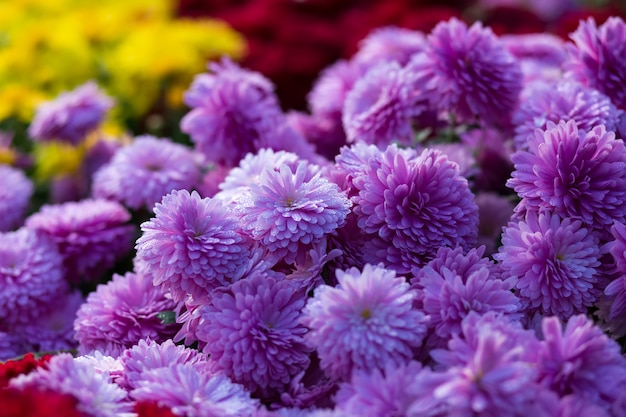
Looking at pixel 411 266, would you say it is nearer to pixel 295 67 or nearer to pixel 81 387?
pixel 81 387

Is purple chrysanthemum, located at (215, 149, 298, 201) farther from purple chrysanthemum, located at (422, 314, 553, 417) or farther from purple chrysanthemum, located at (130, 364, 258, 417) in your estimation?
purple chrysanthemum, located at (422, 314, 553, 417)

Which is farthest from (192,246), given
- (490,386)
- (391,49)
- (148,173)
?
(391,49)

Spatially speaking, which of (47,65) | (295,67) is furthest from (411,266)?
(47,65)

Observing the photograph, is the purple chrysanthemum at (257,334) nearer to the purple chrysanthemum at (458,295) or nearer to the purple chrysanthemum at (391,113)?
the purple chrysanthemum at (458,295)

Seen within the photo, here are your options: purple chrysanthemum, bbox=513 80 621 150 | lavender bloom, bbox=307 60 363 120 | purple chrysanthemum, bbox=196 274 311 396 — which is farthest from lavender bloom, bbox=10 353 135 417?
lavender bloom, bbox=307 60 363 120

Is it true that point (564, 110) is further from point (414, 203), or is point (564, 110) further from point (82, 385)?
point (82, 385)

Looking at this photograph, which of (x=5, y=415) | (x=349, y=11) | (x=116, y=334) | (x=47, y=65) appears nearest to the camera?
(x=5, y=415)
